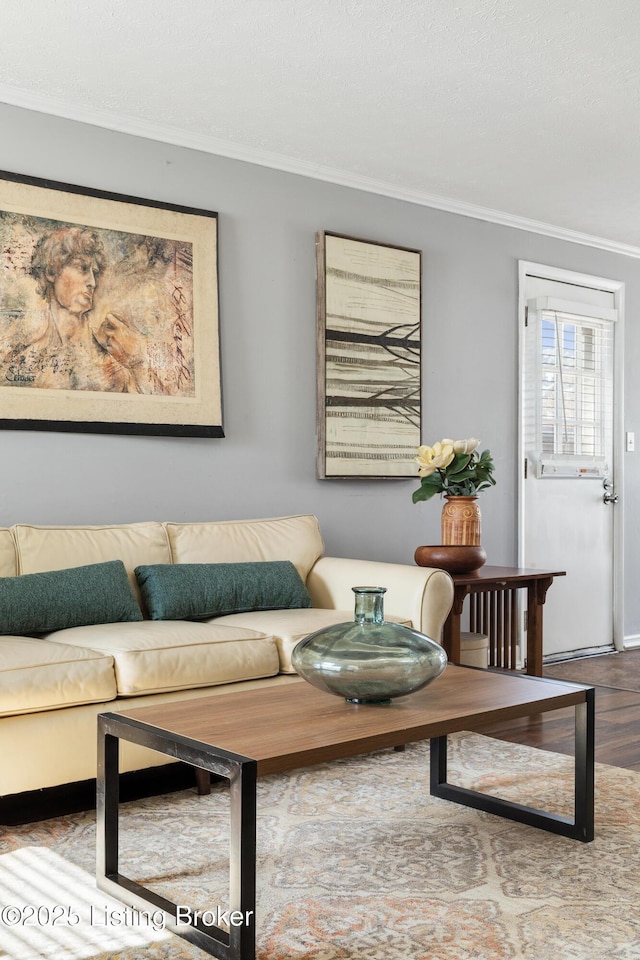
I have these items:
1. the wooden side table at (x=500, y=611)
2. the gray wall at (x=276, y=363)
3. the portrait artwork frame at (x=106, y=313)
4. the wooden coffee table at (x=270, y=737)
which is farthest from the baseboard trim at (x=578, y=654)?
the wooden coffee table at (x=270, y=737)

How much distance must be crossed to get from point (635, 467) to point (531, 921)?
14.2 ft

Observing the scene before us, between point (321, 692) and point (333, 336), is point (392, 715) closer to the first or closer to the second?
point (321, 692)

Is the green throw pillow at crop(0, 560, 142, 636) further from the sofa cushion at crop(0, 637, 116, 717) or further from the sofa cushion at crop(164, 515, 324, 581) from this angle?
the sofa cushion at crop(164, 515, 324, 581)

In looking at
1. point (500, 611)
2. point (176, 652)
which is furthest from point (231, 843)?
point (500, 611)

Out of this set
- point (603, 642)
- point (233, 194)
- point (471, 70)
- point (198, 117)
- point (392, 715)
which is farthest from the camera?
point (603, 642)

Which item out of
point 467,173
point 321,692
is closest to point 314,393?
point 467,173

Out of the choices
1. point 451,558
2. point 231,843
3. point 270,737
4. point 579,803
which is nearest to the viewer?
point 231,843

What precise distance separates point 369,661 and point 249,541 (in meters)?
1.65

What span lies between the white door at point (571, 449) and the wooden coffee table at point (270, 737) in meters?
2.79

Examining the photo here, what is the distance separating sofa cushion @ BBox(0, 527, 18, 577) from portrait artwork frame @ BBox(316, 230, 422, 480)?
61.7 inches

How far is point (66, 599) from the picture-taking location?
3053mm

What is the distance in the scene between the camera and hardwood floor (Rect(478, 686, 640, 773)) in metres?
3.37

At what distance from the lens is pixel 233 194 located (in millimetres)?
4121

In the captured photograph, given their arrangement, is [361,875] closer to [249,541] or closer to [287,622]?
[287,622]
